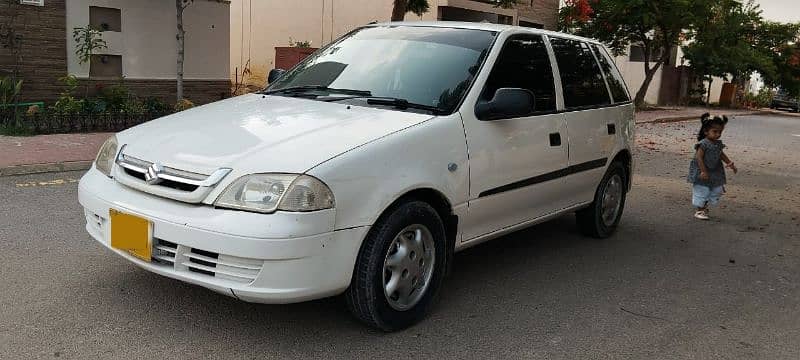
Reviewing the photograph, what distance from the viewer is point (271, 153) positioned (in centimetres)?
338

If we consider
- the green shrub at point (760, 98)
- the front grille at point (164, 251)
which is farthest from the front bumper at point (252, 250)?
the green shrub at point (760, 98)

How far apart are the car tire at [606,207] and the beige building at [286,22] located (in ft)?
51.2

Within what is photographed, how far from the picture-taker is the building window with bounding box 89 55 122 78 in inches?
512

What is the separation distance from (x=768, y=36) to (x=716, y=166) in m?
31.7

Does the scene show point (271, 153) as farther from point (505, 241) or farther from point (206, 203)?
point (505, 241)

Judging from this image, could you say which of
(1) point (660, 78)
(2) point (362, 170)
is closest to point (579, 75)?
(2) point (362, 170)

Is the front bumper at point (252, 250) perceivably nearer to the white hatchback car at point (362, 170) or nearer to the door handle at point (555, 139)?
the white hatchback car at point (362, 170)

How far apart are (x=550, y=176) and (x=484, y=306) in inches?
44.5

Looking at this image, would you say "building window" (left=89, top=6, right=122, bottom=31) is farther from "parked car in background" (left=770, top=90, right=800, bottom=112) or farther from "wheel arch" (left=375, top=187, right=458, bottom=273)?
"parked car in background" (left=770, top=90, right=800, bottom=112)

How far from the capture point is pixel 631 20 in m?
24.6

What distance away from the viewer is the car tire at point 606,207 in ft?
19.5

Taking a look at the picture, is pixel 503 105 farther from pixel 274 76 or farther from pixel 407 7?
pixel 407 7

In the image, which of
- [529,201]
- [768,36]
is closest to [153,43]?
[529,201]

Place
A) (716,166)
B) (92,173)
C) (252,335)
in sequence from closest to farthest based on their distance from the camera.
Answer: (252,335) → (92,173) → (716,166)
